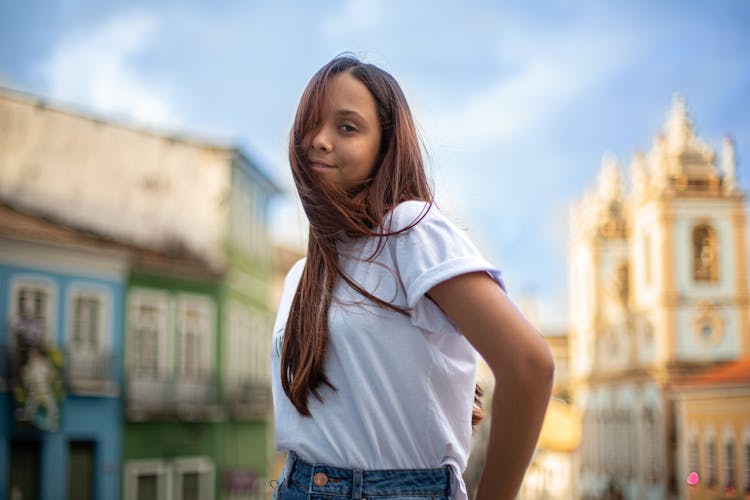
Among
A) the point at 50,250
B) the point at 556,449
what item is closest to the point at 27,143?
the point at 50,250

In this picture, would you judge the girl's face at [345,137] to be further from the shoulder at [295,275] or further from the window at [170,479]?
the window at [170,479]

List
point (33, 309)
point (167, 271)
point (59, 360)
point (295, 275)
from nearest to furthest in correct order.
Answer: point (295, 275) → point (59, 360) → point (33, 309) → point (167, 271)

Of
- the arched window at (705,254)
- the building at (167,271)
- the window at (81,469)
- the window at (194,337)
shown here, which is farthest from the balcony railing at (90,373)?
the arched window at (705,254)

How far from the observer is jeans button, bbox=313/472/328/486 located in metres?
1.63

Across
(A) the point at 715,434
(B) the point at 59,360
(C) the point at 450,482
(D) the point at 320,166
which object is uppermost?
(B) the point at 59,360

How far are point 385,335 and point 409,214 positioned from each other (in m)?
0.17

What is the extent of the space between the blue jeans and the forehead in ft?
1.72

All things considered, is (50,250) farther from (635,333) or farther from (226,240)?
(635,333)

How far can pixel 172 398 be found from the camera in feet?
69.2

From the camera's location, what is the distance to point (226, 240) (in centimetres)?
2342

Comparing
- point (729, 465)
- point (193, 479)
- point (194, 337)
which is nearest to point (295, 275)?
point (194, 337)

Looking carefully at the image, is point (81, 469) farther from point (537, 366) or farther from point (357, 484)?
point (537, 366)

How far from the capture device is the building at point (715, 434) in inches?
1224

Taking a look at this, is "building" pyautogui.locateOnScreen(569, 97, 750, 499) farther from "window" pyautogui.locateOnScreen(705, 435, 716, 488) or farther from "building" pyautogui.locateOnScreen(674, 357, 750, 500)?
"window" pyautogui.locateOnScreen(705, 435, 716, 488)
